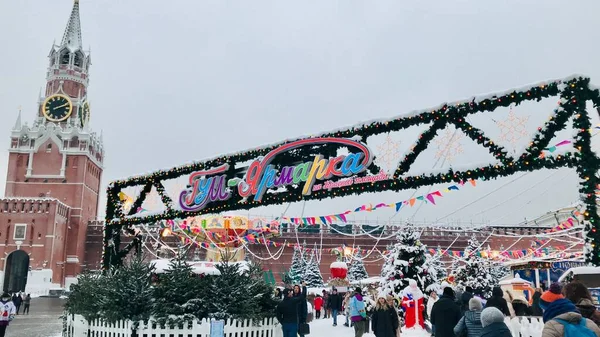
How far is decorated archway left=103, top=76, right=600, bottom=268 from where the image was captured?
9.92 metres

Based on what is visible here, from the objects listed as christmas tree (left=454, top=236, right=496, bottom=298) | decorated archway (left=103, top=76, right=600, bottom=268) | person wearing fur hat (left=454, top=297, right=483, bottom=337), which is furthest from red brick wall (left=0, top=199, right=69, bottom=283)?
person wearing fur hat (left=454, top=297, right=483, bottom=337)

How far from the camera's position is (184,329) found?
31.5 ft

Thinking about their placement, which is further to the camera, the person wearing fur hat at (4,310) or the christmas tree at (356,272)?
the christmas tree at (356,272)

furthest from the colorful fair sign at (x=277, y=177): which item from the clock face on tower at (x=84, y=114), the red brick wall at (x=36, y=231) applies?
the clock face on tower at (x=84, y=114)

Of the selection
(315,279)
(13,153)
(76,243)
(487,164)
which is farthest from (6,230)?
(487,164)

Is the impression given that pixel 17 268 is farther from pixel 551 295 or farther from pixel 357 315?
pixel 551 295

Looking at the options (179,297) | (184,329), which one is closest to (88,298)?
(179,297)

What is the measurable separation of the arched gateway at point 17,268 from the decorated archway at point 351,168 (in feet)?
154

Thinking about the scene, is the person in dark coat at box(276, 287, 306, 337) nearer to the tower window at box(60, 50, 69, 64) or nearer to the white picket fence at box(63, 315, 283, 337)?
the white picket fence at box(63, 315, 283, 337)

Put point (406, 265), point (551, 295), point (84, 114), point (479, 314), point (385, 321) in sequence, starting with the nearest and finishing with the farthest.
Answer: point (551, 295) → point (479, 314) → point (385, 321) → point (406, 265) → point (84, 114)

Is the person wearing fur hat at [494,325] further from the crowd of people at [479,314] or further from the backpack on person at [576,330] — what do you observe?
the backpack on person at [576,330]

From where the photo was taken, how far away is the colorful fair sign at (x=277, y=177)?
12.7 meters

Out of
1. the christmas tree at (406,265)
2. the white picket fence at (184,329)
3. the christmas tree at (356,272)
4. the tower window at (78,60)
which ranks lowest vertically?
the white picket fence at (184,329)

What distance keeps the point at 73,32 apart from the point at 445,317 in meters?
80.7
